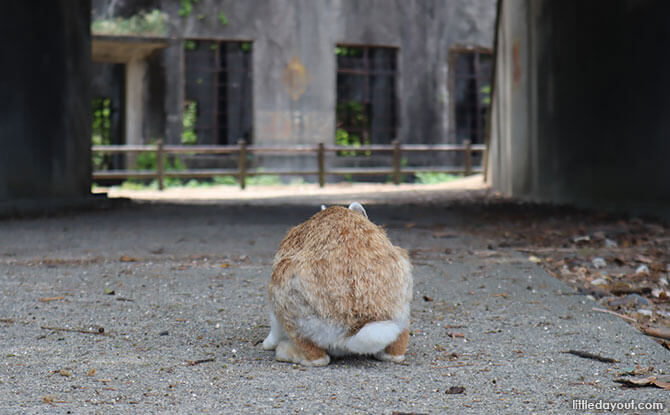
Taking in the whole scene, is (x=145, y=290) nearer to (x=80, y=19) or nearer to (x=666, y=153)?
(x=666, y=153)

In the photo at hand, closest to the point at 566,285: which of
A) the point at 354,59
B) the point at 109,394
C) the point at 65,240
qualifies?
the point at 109,394

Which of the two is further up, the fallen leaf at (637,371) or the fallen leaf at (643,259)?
the fallen leaf at (643,259)

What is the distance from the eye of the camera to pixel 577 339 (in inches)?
159

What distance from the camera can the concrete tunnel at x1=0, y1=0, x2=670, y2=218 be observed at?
9086mm

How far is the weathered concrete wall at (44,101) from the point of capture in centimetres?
1045

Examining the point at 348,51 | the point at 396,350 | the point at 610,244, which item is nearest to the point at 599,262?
the point at 610,244

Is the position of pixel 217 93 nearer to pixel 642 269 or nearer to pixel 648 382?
pixel 642 269

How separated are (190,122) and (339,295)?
20.3 metres

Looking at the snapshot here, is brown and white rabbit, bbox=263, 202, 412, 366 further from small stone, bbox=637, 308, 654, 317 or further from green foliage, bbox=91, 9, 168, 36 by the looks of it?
green foliage, bbox=91, 9, 168, 36

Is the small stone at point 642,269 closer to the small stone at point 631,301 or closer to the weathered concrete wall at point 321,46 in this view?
the small stone at point 631,301

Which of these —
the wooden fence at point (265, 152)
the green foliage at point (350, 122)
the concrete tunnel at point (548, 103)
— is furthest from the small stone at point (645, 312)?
the green foliage at point (350, 122)

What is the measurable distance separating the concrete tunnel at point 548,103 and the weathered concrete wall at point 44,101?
16 millimetres

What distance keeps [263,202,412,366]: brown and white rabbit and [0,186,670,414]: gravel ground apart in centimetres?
10

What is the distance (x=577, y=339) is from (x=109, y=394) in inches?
89.3
